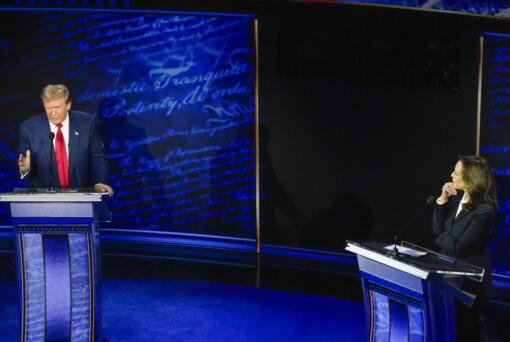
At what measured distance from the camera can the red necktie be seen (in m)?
3.19

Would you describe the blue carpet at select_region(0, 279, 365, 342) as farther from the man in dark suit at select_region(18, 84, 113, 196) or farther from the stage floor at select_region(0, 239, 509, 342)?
the man in dark suit at select_region(18, 84, 113, 196)

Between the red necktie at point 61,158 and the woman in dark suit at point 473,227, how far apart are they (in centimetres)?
232

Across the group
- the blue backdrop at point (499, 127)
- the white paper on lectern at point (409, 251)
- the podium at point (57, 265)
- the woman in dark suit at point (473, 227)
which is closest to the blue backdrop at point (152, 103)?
the blue backdrop at point (499, 127)

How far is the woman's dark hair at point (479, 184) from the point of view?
3092 millimetres

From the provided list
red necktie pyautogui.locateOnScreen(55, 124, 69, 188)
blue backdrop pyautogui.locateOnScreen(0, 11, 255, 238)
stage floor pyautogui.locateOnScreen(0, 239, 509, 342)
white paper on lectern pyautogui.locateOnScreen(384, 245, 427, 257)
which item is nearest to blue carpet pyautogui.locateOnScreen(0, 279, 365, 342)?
stage floor pyautogui.locateOnScreen(0, 239, 509, 342)

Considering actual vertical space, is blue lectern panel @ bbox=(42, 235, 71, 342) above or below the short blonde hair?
below

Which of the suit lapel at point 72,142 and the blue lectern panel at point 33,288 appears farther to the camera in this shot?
the suit lapel at point 72,142

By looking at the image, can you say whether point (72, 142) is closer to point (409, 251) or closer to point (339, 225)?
point (409, 251)

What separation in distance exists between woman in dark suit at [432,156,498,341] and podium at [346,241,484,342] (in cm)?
53

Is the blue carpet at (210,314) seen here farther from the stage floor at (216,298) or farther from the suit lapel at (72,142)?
the suit lapel at (72,142)

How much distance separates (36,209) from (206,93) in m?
3.48

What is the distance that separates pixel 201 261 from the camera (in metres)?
5.66

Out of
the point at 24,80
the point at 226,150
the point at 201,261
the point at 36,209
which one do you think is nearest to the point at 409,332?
the point at 36,209

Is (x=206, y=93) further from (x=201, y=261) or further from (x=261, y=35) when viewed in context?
(x=201, y=261)
